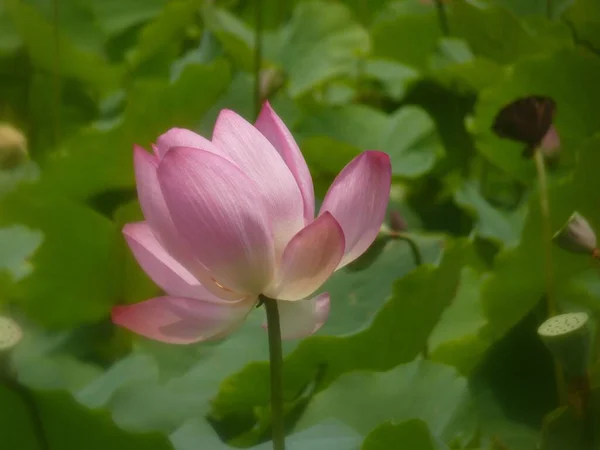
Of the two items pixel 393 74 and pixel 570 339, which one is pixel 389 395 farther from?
pixel 393 74

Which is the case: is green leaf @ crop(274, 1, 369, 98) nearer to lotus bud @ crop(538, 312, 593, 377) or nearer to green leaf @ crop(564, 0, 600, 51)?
green leaf @ crop(564, 0, 600, 51)

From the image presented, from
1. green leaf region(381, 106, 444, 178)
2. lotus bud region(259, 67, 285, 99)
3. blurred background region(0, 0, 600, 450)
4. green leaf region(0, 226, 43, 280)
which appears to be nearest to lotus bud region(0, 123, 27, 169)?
blurred background region(0, 0, 600, 450)

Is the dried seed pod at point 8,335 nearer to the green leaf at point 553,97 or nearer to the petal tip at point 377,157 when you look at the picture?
the petal tip at point 377,157

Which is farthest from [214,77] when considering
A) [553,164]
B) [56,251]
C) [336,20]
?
[336,20]

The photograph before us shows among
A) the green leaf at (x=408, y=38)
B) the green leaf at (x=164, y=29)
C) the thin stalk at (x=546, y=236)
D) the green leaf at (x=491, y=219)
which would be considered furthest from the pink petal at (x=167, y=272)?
the green leaf at (x=408, y=38)

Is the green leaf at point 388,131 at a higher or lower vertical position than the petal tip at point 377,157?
lower

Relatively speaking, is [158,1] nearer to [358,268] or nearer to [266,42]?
[266,42]

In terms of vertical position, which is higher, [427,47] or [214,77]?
[214,77]
